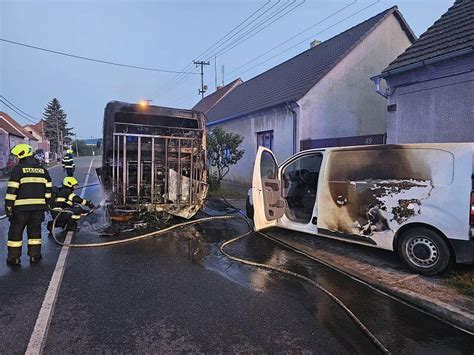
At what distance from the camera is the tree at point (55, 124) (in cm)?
6253

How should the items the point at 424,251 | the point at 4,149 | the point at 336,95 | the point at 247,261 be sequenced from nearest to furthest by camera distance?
1. the point at 424,251
2. the point at 247,261
3. the point at 336,95
4. the point at 4,149

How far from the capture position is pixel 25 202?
489 centimetres

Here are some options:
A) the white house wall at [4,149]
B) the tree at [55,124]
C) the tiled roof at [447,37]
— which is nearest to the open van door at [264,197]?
the tiled roof at [447,37]

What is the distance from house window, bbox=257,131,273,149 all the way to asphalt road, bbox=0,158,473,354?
9903mm

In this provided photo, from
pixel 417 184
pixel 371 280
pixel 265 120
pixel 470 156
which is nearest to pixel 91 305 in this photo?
pixel 371 280

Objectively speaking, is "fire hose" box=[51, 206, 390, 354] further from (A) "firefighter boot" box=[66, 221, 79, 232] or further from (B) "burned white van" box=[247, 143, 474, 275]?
A: (B) "burned white van" box=[247, 143, 474, 275]

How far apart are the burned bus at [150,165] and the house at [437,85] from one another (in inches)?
194

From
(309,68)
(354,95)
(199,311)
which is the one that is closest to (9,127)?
(309,68)

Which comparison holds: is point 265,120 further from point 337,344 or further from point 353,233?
point 337,344

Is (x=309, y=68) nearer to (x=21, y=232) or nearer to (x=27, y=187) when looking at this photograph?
(x=27, y=187)

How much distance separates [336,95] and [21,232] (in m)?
11.6

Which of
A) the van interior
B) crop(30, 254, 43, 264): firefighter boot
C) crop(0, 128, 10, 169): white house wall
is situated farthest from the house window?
crop(0, 128, 10, 169): white house wall

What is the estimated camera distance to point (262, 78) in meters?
21.2

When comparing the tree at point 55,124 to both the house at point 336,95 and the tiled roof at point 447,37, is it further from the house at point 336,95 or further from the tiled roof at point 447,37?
the tiled roof at point 447,37
